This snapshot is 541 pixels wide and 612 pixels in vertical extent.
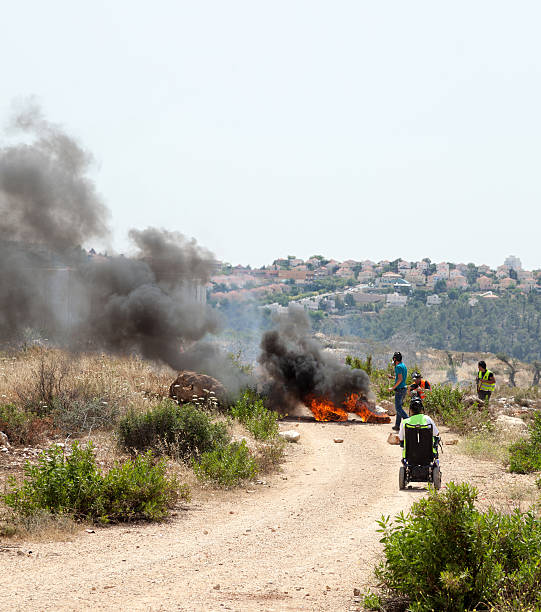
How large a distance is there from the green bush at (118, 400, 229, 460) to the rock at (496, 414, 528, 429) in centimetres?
809

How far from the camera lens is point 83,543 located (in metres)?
7.00

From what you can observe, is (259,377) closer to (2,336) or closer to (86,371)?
(86,371)

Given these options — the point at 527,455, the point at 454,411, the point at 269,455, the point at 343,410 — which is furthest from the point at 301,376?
the point at 527,455

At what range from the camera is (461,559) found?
16.8 feet

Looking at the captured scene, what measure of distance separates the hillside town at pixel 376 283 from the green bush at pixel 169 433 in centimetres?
3611

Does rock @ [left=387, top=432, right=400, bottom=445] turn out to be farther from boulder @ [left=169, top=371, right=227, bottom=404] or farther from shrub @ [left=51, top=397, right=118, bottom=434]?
shrub @ [left=51, top=397, right=118, bottom=434]

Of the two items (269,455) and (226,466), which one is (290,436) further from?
(226,466)

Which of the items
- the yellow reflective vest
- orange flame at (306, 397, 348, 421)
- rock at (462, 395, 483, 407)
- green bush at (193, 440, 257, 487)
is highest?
the yellow reflective vest

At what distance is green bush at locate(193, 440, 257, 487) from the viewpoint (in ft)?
33.4

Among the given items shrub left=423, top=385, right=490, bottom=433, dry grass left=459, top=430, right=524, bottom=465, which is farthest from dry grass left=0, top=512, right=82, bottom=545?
shrub left=423, top=385, right=490, bottom=433

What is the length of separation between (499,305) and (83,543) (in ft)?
265

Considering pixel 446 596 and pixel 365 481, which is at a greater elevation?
pixel 446 596

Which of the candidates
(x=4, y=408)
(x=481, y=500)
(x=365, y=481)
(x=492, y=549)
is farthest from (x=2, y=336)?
(x=492, y=549)

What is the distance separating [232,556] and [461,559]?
8.16ft
